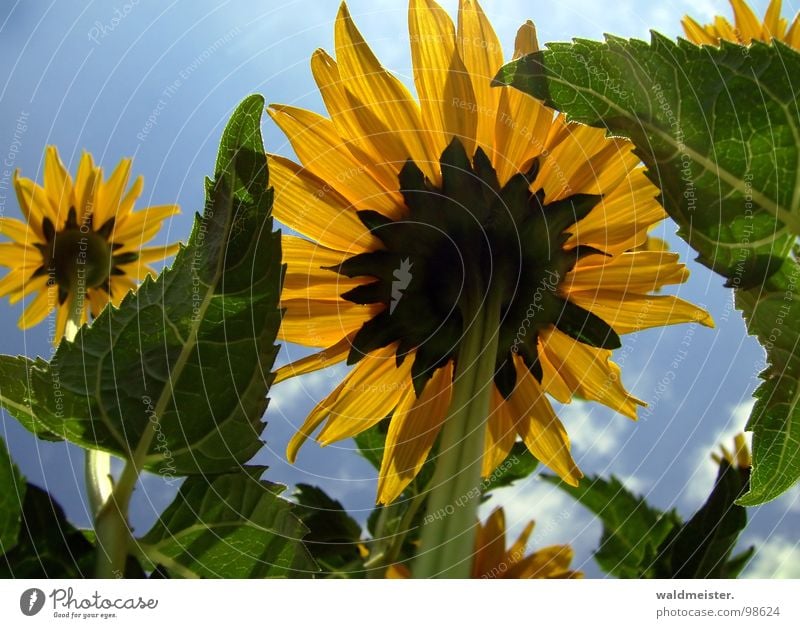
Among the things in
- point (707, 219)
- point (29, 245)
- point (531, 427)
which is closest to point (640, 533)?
point (531, 427)

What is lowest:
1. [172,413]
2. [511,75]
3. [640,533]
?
[640,533]

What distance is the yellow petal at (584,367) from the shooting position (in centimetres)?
41

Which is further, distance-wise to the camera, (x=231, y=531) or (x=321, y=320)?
(x=321, y=320)

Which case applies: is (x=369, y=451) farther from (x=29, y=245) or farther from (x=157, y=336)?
(x=29, y=245)

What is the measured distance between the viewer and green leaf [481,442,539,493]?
414 millimetres

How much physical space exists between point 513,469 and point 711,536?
113mm

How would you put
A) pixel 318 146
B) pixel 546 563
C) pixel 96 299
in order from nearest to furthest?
A: pixel 318 146 → pixel 546 563 → pixel 96 299

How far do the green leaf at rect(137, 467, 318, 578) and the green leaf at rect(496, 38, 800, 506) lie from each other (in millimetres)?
201

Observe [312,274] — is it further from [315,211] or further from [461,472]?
[461,472]

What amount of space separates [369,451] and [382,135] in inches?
7.4


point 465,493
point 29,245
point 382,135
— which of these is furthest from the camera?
point 29,245

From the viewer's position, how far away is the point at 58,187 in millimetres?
573

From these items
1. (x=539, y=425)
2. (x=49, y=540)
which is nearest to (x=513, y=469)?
(x=539, y=425)
